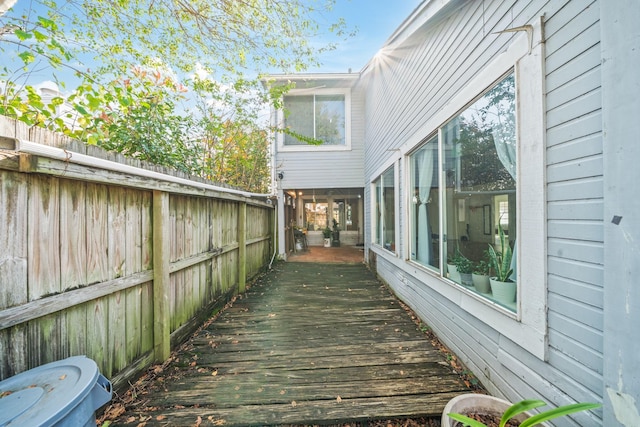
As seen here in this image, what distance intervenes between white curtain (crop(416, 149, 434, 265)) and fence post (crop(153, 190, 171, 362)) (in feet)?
10.1

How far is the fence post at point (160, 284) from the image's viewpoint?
2404 millimetres

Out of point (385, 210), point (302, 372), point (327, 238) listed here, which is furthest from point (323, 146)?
point (302, 372)

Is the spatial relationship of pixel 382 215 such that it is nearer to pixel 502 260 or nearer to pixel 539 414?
pixel 502 260

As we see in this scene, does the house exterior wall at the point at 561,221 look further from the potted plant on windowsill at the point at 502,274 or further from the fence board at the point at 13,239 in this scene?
the fence board at the point at 13,239

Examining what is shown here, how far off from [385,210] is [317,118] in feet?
13.5

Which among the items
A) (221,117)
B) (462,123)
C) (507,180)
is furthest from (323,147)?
(507,180)

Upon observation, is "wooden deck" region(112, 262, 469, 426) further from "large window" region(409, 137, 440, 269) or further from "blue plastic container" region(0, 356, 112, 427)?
"large window" region(409, 137, 440, 269)

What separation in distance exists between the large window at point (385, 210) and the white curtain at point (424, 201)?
1.08 metres

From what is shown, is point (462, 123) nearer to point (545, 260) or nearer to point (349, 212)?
point (545, 260)

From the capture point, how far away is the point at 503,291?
1951 mm

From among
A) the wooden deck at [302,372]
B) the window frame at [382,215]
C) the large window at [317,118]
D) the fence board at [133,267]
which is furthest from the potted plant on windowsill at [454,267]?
the large window at [317,118]

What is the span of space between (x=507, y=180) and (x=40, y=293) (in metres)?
3.28

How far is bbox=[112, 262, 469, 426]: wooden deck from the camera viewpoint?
1840 mm

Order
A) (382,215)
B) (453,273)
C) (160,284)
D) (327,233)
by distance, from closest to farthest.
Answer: (160,284)
(453,273)
(382,215)
(327,233)
